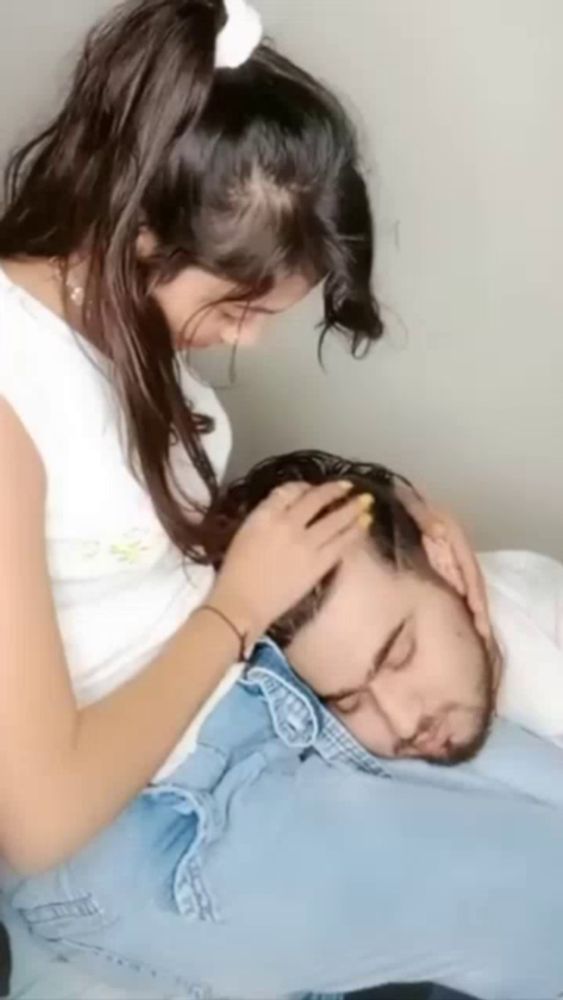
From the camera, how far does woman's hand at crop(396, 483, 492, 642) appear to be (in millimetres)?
1367

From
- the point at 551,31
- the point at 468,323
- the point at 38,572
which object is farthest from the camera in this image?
the point at 468,323

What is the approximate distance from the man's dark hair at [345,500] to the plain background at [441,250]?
25 centimetres

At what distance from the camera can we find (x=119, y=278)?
3.62 feet

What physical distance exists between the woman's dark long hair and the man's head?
195mm

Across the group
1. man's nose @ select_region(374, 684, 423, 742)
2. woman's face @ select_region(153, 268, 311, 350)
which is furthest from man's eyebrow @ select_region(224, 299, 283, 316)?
man's nose @ select_region(374, 684, 423, 742)

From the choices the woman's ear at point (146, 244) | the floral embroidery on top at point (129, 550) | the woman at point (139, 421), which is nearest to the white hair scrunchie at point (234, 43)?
the woman at point (139, 421)

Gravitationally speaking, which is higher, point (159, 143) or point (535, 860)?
point (159, 143)

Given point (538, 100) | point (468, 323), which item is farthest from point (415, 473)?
point (538, 100)

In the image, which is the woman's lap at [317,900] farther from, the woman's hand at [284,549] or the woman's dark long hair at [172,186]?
the woman's dark long hair at [172,186]

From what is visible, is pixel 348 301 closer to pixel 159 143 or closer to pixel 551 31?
pixel 159 143

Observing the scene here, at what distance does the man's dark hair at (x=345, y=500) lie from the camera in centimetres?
133

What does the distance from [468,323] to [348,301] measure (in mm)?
447

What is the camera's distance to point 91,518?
1.16 m

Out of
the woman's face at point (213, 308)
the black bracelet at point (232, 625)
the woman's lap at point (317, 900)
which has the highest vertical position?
the woman's face at point (213, 308)
